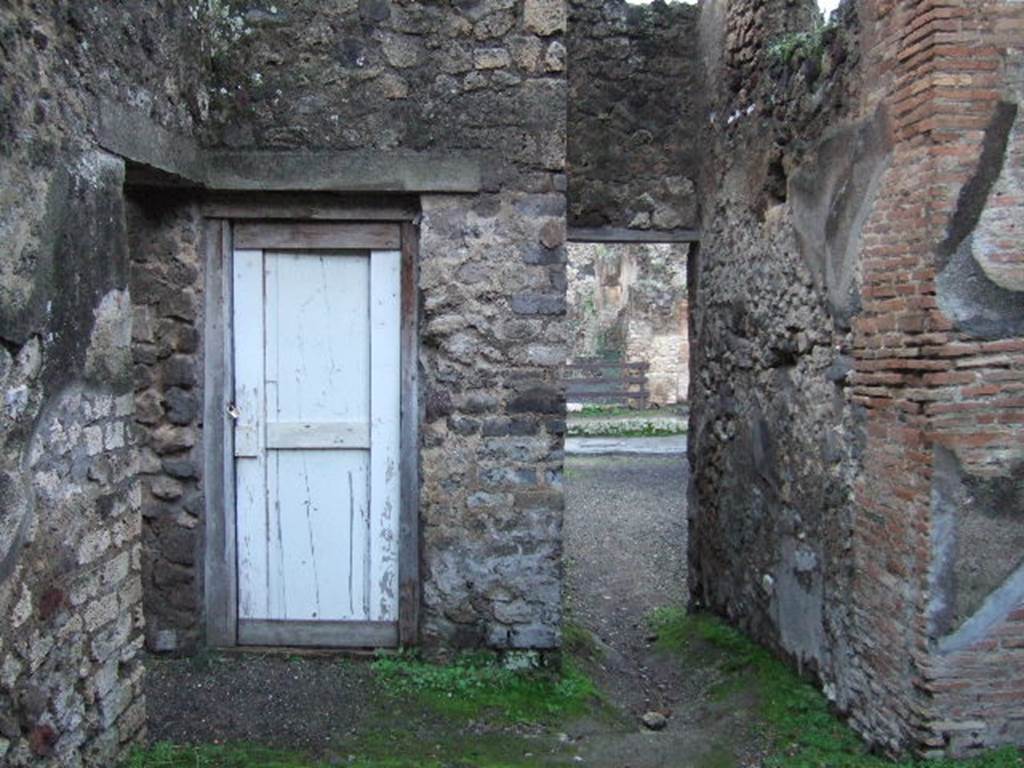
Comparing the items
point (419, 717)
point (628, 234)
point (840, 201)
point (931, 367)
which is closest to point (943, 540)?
point (931, 367)

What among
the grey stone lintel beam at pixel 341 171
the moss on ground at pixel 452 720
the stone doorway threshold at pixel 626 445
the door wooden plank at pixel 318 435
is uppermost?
the grey stone lintel beam at pixel 341 171

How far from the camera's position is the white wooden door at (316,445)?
4.73 m

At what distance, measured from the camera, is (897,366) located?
12.4 ft

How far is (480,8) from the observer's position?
452cm

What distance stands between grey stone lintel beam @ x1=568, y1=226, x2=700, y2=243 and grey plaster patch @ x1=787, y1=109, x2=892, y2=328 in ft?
6.60

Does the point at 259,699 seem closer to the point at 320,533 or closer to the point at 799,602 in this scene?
the point at 320,533

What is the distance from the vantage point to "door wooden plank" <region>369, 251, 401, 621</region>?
15.4 feet

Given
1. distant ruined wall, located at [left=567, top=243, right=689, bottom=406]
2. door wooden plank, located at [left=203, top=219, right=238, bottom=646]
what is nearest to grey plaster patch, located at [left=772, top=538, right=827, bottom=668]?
door wooden plank, located at [left=203, top=219, right=238, bottom=646]

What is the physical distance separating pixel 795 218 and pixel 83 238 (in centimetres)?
338

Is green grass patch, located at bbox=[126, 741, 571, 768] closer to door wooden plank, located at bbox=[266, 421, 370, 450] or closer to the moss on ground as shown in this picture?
the moss on ground

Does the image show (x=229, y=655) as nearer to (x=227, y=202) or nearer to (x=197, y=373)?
(x=197, y=373)

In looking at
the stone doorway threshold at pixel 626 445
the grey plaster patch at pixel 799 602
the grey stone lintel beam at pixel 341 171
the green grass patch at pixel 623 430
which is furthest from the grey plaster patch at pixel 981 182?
the green grass patch at pixel 623 430

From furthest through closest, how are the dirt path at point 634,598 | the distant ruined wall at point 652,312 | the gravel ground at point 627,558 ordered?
the distant ruined wall at point 652,312
the gravel ground at point 627,558
the dirt path at point 634,598

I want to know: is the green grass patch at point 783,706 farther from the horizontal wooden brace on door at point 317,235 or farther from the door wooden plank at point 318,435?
the horizontal wooden brace on door at point 317,235
